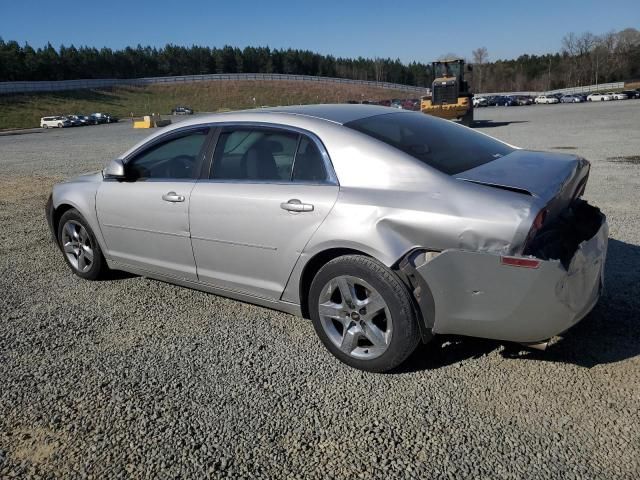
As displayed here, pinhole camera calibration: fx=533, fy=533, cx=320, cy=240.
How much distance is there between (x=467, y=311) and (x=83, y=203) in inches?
142

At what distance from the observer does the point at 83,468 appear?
252 cm

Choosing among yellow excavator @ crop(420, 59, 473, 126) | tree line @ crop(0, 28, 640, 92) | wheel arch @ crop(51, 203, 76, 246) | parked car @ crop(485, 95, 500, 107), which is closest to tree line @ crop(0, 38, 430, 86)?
tree line @ crop(0, 28, 640, 92)

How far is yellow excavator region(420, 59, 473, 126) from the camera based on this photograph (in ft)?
82.8

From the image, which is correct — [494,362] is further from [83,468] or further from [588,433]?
[83,468]

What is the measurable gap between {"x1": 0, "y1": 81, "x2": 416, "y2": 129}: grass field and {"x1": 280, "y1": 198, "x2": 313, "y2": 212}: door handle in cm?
6322

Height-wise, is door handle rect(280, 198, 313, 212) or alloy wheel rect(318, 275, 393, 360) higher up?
door handle rect(280, 198, 313, 212)

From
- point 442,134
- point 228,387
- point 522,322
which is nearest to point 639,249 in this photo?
point 442,134

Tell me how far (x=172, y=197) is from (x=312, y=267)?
135cm

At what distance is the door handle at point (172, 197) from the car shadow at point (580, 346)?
2031 mm

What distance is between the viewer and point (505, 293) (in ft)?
9.03

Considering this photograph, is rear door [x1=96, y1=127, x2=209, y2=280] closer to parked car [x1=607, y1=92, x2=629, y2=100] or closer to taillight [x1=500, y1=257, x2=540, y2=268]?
taillight [x1=500, y1=257, x2=540, y2=268]

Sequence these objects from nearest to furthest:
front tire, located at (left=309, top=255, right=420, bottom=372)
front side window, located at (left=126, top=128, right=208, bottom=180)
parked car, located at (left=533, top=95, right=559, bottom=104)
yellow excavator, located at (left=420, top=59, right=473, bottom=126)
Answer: front tire, located at (left=309, top=255, right=420, bottom=372)
front side window, located at (left=126, top=128, right=208, bottom=180)
yellow excavator, located at (left=420, top=59, right=473, bottom=126)
parked car, located at (left=533, top=95, right=559, bottom=104)

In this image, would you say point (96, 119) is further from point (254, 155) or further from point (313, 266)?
point (313, 266)

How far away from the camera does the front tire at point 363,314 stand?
301cm
